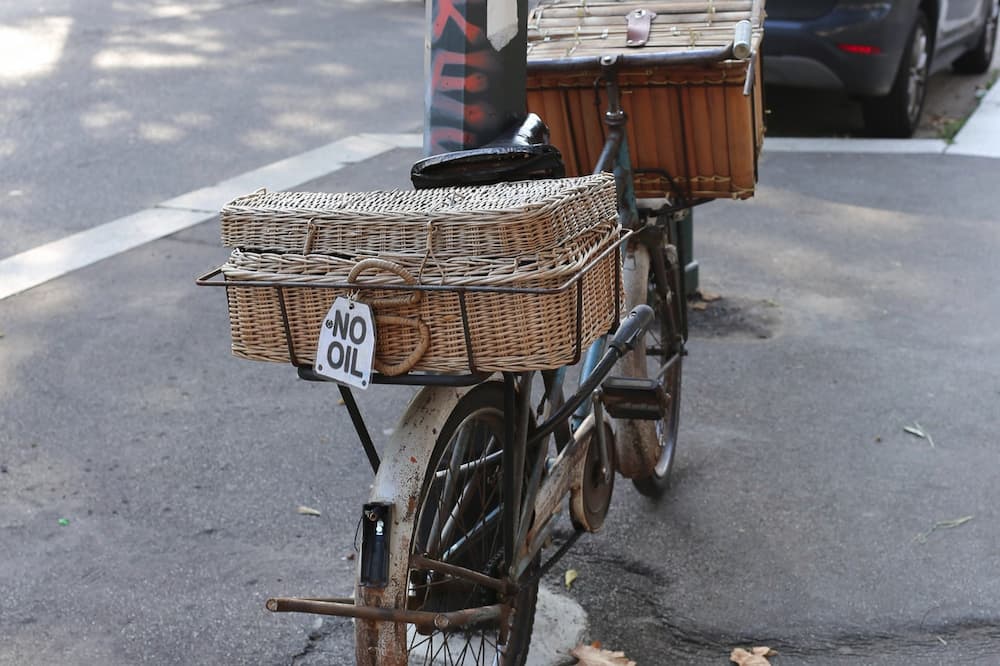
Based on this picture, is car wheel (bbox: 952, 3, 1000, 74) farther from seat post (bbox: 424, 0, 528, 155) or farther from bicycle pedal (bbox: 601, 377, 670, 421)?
bicycle pedal (bbox: 601, 377, 670, 421)

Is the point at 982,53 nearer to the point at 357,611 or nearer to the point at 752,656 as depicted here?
the point at 752,656

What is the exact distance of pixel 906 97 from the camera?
8305 mm

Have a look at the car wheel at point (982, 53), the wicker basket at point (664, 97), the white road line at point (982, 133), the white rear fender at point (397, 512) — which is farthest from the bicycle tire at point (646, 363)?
the car wheel at point (982, 53)

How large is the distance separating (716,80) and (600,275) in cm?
135

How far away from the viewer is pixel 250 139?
8312 millimetres

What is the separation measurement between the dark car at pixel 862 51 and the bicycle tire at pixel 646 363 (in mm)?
4361

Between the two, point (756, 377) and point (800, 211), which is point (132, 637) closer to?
point (756, 377)

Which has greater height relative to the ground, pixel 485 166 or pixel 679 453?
pixel 485 166

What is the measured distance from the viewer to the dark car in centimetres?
789

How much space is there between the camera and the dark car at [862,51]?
7.89 metres

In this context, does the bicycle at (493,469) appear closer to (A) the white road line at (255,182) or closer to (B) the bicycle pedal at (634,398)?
(B) the bicycle pedal at (634,398)

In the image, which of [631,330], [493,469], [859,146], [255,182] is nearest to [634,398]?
[631,330]

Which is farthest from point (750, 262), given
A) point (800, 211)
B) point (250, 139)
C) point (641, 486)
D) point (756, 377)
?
point (250, 139)

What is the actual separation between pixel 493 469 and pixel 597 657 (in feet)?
2.40
